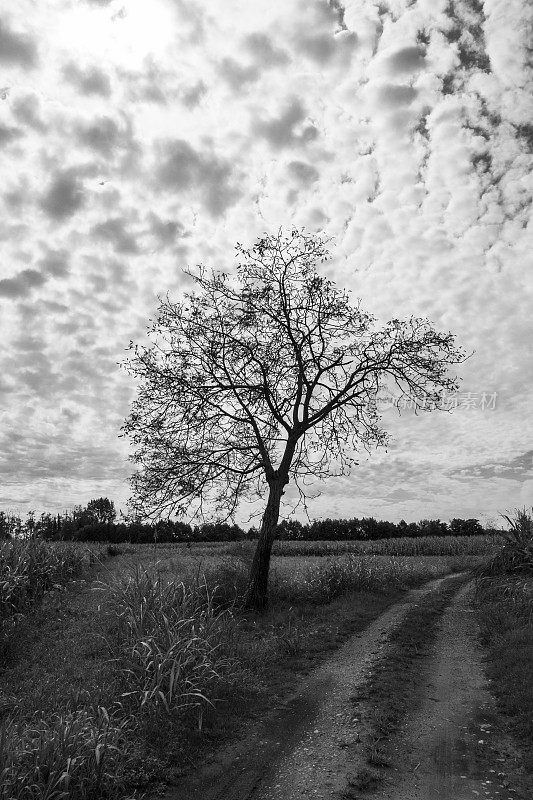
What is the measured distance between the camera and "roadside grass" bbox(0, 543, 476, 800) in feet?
21.0

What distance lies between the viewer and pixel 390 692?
9.29 metres

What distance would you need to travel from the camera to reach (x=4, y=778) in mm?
5699

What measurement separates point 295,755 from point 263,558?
920cm

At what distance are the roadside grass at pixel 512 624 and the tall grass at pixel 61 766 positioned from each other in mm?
5276

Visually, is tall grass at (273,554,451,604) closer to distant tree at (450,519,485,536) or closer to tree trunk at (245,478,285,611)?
tree trunk at (245,478,285,611)

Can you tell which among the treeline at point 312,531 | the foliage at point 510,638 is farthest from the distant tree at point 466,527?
the foliage at point 510,638

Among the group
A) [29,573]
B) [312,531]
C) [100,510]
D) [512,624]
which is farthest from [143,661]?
[100,510]

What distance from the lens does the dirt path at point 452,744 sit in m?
6.25

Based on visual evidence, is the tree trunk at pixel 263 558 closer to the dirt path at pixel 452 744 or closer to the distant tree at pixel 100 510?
the dirt path at pixel 452 744

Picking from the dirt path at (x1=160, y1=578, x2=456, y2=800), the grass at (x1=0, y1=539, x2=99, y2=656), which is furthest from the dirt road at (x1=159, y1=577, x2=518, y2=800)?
the grass at (x1=0, y1=539, x2=99, y2=656)

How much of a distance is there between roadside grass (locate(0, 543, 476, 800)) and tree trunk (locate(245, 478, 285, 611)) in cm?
51

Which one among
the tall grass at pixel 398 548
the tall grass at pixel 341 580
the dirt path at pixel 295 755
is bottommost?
the dirt path at pixel 295 755

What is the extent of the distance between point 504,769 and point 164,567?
16660mm

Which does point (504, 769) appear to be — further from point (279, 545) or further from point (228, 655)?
point (279, 545)
